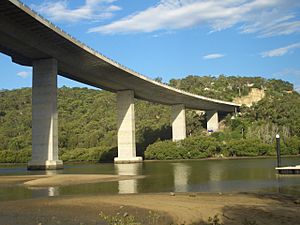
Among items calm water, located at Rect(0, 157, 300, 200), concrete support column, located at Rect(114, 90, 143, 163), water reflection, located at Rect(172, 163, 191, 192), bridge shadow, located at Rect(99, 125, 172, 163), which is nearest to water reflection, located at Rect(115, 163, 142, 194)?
calm water, located at Rect(0, 157, 300, 200)

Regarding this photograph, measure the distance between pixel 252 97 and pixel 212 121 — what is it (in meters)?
18.9

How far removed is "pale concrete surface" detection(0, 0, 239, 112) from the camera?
140ft

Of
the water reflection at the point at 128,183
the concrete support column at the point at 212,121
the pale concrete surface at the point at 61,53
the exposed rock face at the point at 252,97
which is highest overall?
the exposed rock face at the point at 252,97

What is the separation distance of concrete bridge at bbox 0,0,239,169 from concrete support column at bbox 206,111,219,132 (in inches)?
1359

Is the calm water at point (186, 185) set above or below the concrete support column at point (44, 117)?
below

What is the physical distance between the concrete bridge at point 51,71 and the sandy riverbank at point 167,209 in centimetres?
2595

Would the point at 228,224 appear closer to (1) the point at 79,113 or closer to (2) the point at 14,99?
(1) the point at 79,113

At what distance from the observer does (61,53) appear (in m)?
53.9

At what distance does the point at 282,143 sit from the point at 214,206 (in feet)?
236

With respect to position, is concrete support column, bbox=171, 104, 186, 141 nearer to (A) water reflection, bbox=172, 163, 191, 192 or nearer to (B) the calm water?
(A) water reflection, bbox=172, 163, 191, 192

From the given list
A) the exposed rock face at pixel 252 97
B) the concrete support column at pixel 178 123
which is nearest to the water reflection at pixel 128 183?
the concrete support column at pixel 178 123

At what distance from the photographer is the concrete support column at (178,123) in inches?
3745

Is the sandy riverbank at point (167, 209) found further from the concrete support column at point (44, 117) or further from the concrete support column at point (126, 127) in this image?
the concrete support column at point (126, 127)

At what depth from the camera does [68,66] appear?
5997cm
